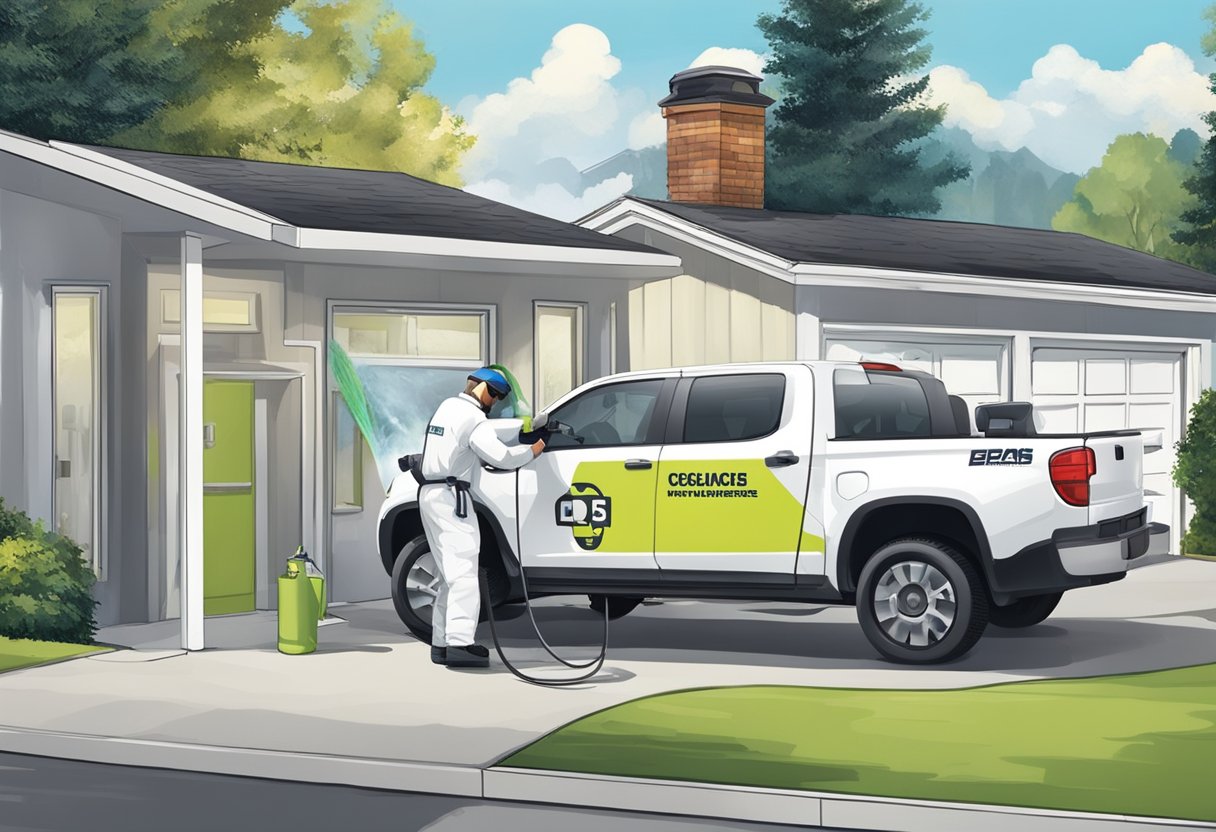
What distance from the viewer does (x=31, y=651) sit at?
1217 centimetres

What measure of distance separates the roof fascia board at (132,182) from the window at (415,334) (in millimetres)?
3408

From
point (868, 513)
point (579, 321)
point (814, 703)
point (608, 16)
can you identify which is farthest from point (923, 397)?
point (608, 16)

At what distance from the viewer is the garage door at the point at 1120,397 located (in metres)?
19.5

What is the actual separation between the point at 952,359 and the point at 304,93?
3540 cm

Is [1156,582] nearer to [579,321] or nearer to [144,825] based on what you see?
[579,321]

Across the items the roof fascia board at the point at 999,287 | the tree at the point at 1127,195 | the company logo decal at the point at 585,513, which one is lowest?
the company logo decal at the point at 585,513

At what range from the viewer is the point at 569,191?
176 metres

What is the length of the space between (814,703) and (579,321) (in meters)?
7.55

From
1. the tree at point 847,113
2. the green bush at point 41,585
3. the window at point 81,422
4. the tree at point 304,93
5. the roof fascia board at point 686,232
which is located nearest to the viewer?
the green bush at point 41,585

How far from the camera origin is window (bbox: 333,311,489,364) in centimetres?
1559

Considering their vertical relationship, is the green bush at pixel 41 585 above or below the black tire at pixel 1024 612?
above

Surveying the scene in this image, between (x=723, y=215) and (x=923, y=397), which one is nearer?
(x=923, y=397)

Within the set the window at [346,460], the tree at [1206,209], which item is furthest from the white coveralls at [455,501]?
the tree at [1206,209]

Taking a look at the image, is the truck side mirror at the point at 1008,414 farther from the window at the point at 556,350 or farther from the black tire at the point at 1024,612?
the window at the point at 556,350
